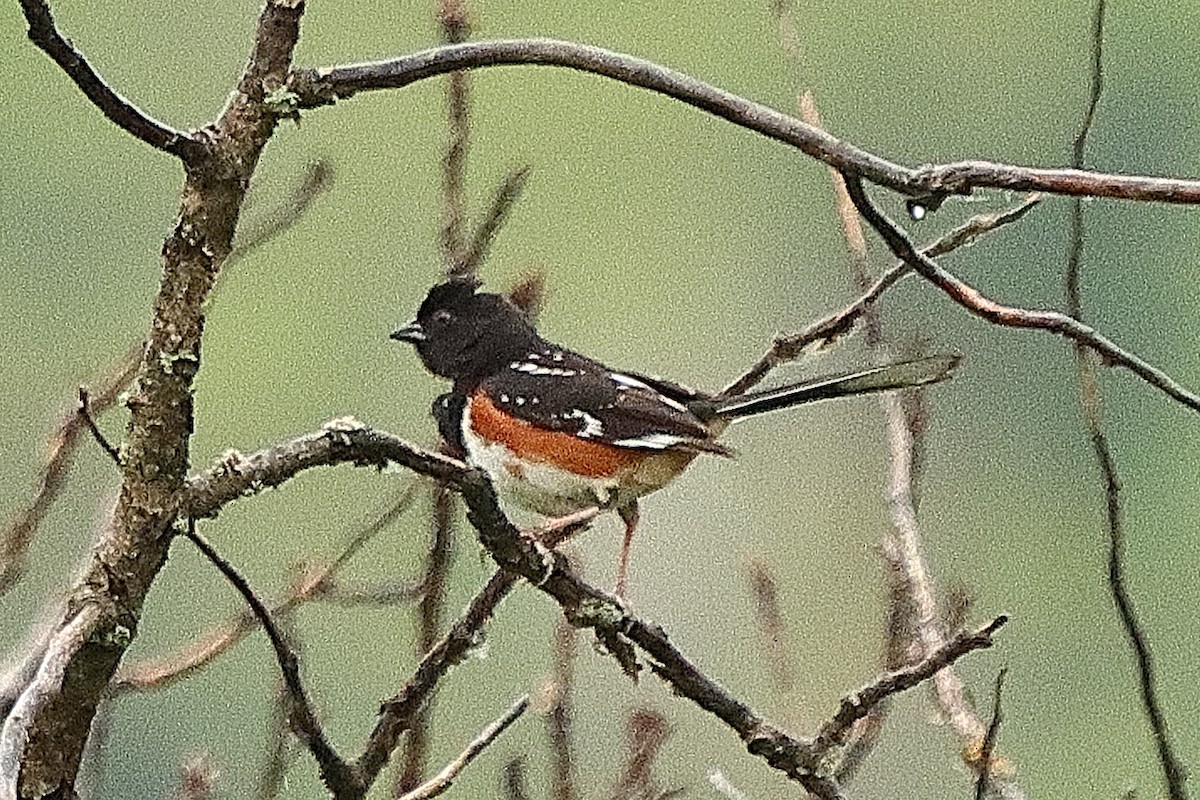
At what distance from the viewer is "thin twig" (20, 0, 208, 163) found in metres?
0.41

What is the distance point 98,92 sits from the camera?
0.43 m

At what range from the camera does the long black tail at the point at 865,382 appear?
0.71 metres

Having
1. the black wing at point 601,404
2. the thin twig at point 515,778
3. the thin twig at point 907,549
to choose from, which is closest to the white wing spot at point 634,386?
the black wing at point 601,404

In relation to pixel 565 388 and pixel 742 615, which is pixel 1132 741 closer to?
pixel 742 615

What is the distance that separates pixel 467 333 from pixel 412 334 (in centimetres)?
4

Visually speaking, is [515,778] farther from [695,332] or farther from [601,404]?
[695,332]

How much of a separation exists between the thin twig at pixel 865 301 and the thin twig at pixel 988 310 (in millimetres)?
103

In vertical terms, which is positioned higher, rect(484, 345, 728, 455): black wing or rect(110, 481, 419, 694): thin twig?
rect(484, 345, 728, 455): black wing

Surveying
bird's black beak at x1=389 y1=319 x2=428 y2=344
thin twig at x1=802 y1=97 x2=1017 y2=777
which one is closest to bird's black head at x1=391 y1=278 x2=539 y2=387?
bird's black beak at x1=389 y1=319 x2=428 y2=344

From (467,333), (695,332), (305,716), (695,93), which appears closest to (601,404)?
(467,333)

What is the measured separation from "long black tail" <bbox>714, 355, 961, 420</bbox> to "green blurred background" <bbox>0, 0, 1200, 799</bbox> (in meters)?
0.66

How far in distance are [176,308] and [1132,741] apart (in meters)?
1.28

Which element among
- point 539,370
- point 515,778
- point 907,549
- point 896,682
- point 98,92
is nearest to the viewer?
point 98,92

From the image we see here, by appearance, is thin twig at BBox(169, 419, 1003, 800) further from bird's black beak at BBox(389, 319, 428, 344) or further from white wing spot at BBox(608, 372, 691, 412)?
bird's black beak at BBox(389, 319, 428, 344)
